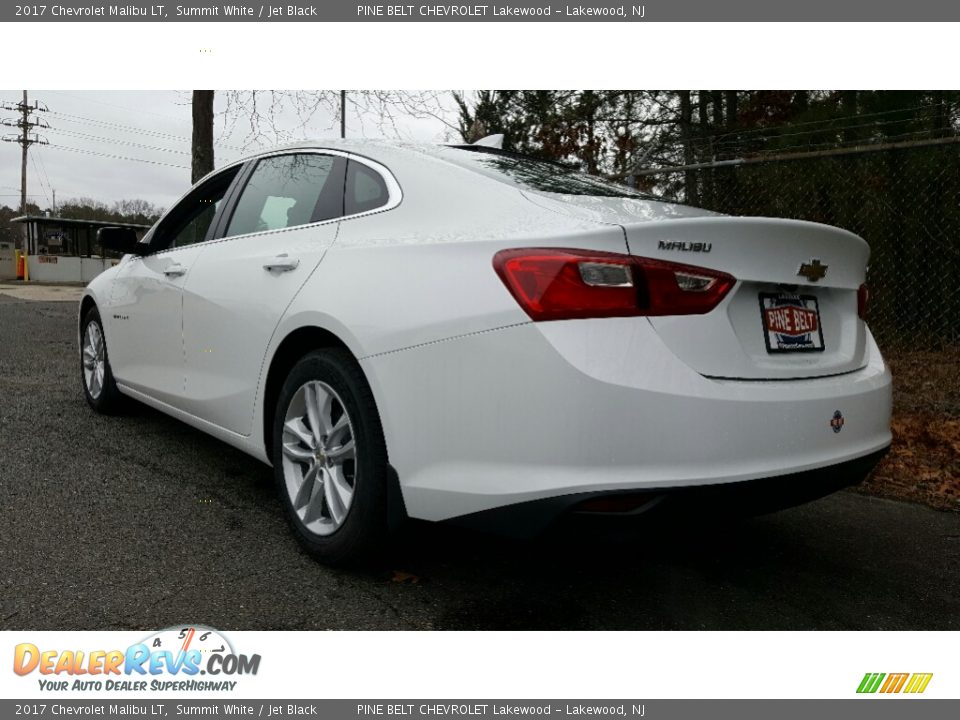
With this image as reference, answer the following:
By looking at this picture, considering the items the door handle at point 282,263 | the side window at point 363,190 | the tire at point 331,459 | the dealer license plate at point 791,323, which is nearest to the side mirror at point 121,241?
the door handle at point 282,263

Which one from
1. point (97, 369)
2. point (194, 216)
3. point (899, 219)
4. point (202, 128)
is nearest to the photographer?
point (194, 216)

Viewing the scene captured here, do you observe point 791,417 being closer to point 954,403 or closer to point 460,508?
point 460,508

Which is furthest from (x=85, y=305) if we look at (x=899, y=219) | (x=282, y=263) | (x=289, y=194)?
(x=899, y=219)

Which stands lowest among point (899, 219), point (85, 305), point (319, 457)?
point (319, 457)

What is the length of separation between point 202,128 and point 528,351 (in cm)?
890

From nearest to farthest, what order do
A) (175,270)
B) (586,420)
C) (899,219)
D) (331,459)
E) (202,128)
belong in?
(586,420) < (331,459) < (175,270) < (899,219) < (202,128)

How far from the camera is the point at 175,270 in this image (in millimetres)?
3873

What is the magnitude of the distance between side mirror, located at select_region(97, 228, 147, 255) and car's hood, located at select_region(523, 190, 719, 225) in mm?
2892

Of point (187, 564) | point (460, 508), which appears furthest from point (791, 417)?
point (187, 564)

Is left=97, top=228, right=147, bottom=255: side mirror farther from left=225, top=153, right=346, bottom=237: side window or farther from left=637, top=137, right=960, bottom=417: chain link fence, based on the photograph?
left=637, top=137, right=960, bottom=417: chain link fence

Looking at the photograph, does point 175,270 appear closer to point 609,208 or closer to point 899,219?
point 609,208

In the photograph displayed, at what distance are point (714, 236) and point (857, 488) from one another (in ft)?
9.17

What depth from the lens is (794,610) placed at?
2602 mm

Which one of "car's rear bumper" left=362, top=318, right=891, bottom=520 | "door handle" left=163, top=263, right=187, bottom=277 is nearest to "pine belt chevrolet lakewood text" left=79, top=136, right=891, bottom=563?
"car's rear bumper" left=362, top=318, right=891, bottom=520
